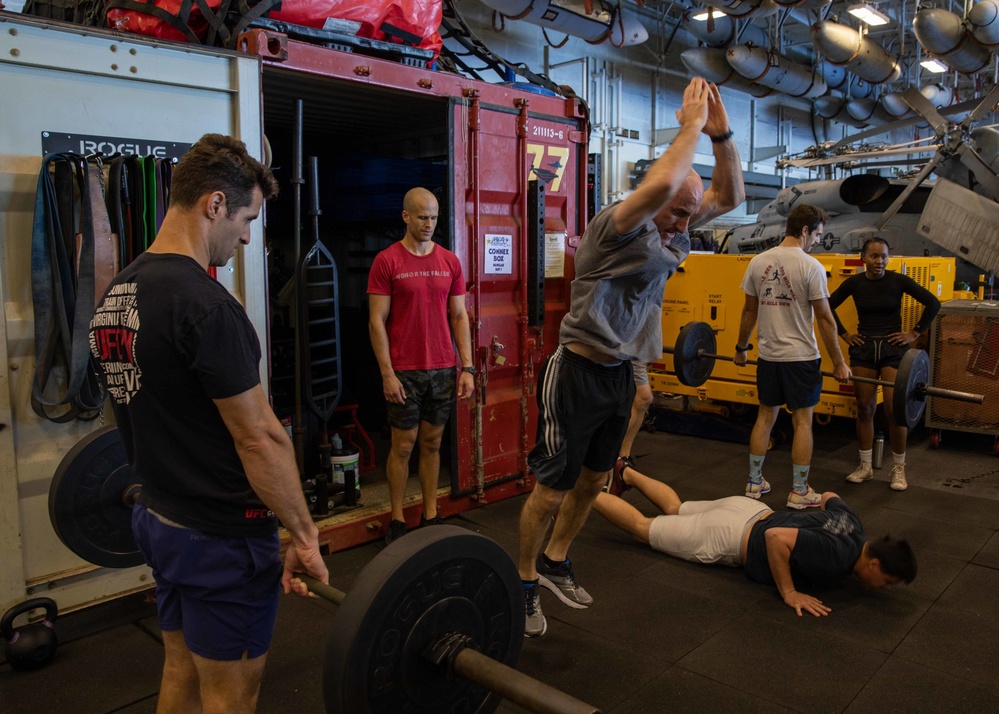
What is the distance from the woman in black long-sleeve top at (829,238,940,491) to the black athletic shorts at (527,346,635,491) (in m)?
2.48

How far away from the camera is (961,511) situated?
160 inches

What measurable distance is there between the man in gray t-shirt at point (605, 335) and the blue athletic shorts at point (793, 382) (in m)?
1.63

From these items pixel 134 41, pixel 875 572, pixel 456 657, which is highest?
pixel 134 41

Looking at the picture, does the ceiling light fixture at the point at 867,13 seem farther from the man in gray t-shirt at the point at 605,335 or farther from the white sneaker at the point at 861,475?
the man in gray t-shirt at the point at 605,335

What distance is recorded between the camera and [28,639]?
2418 mm

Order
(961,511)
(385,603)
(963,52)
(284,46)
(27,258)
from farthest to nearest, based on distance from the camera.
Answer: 1. (963,52)
2. (961,511)
3. (284,46)
4. (27,258)
5. (385,603)

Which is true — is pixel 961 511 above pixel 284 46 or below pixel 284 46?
below

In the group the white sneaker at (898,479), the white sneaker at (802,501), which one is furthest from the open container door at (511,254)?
the white sneaker at (898,479)

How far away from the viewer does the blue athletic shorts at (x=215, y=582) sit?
145cm

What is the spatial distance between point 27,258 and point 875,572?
3130 millimetres

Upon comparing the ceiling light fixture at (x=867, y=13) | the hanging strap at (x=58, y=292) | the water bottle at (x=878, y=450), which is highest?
the ceiling light fixture at (x=867, y=13)

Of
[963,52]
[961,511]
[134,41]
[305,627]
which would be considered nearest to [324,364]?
[305,627]

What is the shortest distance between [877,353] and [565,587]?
273 cm

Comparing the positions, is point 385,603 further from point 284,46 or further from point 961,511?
point 961,511
